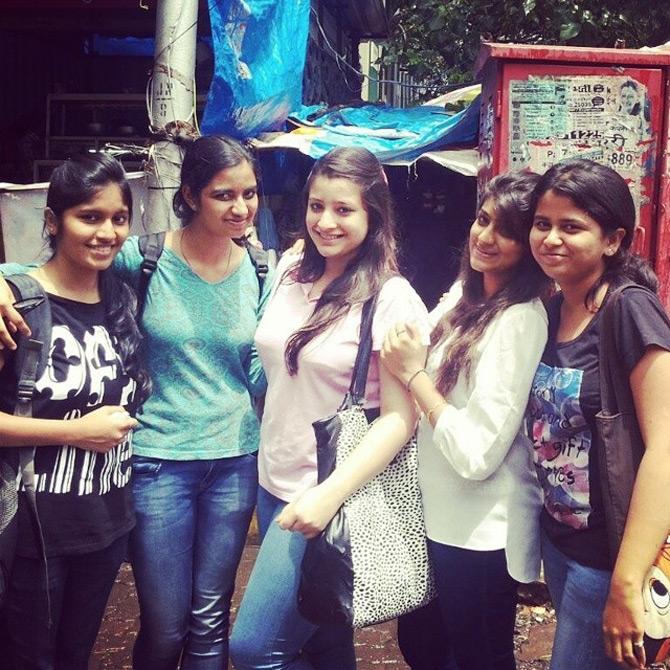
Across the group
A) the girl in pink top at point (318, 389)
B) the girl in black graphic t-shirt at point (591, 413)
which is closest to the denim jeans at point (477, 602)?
the girl in black graphic t-shirt at point (591, 413)

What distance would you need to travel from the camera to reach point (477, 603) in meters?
2.20

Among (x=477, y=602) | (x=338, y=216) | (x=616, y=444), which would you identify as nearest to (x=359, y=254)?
(x=338, y=216)

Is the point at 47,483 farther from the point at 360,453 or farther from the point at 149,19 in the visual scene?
the point at 149,19

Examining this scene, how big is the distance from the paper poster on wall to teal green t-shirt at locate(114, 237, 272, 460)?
9.46ft

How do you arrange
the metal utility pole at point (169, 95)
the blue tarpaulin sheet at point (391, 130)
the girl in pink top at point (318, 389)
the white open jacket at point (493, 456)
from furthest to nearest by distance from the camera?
the blue tarpaulin sheet at point (391, 130), the metal utility pole at point (169, 95), the girl in pink top at point (318, 389), the white open jacket at point (493, 456)

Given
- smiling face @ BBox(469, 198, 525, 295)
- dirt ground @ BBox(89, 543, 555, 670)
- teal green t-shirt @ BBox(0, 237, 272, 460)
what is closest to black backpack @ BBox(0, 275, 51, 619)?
teal green t-shirt @ BBox(0, 237, 272, 460)

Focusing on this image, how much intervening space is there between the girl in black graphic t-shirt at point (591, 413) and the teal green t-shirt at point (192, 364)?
3.22 feet

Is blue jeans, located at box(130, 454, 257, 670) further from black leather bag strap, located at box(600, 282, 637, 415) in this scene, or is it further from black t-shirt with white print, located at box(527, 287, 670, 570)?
black leather bag strap, located at box(600, 282, 637, 415)

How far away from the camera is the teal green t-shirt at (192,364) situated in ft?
8.29

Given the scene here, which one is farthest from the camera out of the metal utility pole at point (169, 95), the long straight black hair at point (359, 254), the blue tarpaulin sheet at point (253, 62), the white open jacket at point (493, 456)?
the blue tarpaulin sheet at point (253, 62)

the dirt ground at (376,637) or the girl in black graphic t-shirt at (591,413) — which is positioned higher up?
the girl in black graphic t-shirt at (591,413)

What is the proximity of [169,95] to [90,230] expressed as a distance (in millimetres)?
2162

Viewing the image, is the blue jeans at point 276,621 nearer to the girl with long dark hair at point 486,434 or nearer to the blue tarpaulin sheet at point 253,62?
the girl with long dark hair at point 486,434

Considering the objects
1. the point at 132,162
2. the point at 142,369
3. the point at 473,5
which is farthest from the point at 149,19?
the point at 142,369
